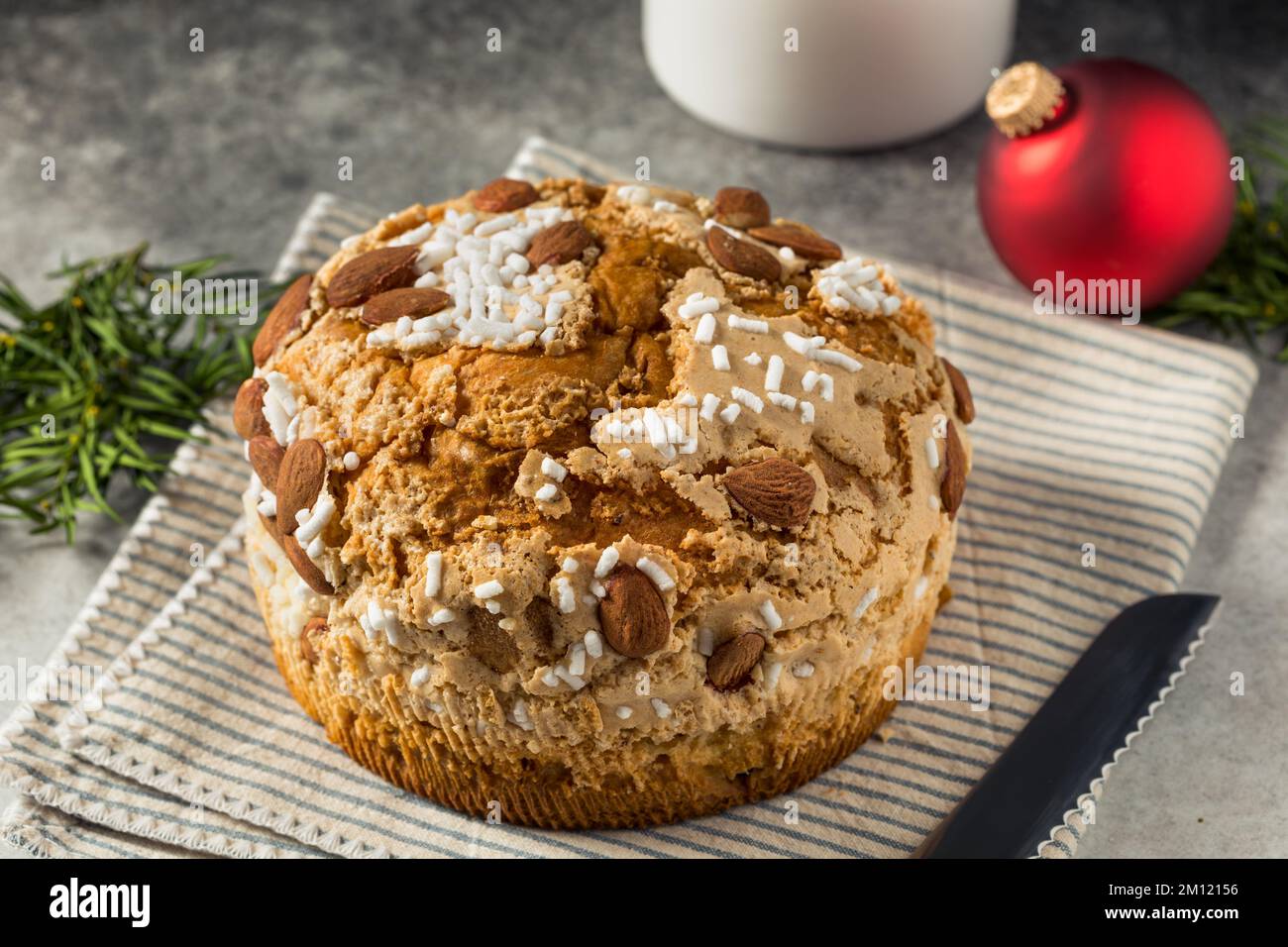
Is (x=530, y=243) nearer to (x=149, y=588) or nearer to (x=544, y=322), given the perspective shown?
(x=544, y=322)

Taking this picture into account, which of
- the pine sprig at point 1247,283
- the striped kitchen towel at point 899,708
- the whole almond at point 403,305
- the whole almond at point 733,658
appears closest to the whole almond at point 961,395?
the striped kitchen towel at point 899,708

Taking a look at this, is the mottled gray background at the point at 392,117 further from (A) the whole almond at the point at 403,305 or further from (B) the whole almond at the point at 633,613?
(B) the whole almond at the point at 633,613

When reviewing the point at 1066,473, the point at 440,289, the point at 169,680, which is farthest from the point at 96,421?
the point at 1066,473


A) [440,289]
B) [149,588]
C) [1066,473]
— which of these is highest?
[440,289]

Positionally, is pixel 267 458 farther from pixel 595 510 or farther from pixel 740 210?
pixel 740 210

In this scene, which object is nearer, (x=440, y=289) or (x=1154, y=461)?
(x=440, y=289)
